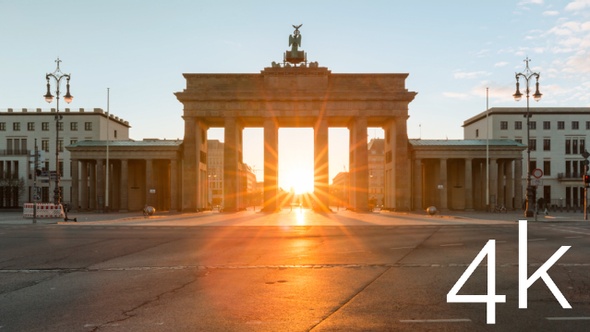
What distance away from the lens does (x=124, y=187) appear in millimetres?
76938

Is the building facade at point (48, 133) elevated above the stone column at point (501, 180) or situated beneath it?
elevated above

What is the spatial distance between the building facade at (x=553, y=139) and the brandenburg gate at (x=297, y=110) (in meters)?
35.8

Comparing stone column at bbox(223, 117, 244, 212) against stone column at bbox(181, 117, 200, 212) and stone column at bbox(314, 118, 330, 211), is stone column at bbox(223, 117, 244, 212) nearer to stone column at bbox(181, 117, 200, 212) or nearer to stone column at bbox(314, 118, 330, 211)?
stone column at bbox(181, 117, 200, 212)

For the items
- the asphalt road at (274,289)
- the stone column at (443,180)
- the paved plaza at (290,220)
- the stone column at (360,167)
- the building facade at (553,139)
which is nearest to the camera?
the asphalt road at (274,289)

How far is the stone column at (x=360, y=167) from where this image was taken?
70938 mm

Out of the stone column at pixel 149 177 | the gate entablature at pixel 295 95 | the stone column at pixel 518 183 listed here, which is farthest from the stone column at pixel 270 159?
the stone column at pixel 518 183

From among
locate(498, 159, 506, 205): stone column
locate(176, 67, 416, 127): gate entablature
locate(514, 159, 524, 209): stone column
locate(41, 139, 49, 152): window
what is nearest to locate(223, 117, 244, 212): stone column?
locate(176, 67, 416, 127): gate entablature

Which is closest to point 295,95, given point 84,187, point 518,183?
point 518,183

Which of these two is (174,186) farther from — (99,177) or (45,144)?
(45,144)

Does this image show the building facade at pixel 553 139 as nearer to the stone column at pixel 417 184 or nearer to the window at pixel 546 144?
the window at pixel 546 144

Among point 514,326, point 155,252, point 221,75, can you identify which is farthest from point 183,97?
point 514,326

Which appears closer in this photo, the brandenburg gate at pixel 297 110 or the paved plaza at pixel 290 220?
the paved plaza at pixel 290 220

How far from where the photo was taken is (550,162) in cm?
9938

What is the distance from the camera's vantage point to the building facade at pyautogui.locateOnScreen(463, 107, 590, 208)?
98.9 meters
